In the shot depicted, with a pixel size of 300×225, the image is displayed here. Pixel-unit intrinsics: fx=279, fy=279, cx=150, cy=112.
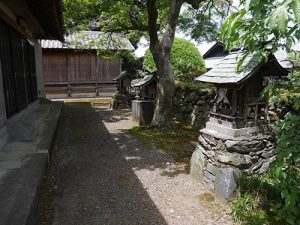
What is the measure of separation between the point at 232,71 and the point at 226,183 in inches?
73.8

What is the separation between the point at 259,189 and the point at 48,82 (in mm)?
15120

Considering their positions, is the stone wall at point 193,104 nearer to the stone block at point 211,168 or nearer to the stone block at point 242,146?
the stone block at point 211,168

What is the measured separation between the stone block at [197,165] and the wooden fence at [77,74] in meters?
13.2

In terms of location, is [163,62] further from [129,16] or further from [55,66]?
[55,66]

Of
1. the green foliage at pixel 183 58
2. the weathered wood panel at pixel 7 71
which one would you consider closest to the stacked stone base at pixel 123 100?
the green foliage at pixel 183 58

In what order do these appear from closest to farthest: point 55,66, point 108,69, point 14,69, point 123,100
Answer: point 14,69 → point 123,100 → point 55,66 → point 108,69

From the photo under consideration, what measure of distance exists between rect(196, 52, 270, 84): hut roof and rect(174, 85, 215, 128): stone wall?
132 inches

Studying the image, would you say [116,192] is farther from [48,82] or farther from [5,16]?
[48,82]

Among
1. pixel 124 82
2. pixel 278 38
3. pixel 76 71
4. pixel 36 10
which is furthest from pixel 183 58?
pixel 278 38

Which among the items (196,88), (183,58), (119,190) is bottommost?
(119,190)

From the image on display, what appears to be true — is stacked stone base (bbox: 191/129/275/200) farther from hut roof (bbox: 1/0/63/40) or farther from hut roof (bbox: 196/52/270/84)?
hut roof (bbox: 1/0/63/40)

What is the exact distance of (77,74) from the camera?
17.4 m

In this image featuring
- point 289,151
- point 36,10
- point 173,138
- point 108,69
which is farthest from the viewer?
point 108,69

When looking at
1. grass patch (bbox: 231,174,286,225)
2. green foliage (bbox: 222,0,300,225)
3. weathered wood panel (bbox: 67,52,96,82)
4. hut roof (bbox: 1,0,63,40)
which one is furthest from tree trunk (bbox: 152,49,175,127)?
weathered wood panel (bbox: 67,52,96,82)
